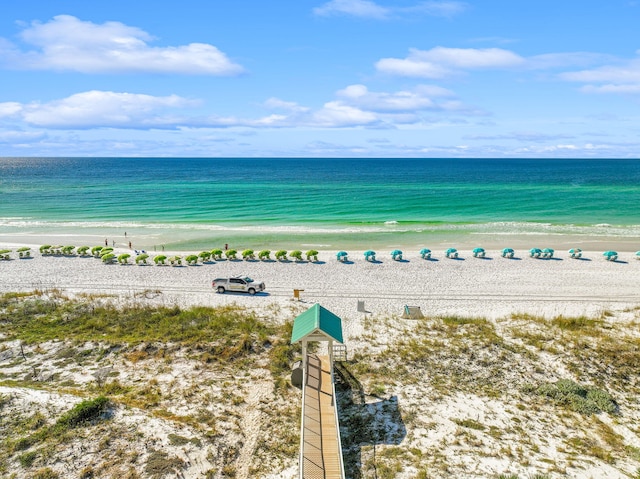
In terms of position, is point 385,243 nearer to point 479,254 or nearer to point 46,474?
point 479,254

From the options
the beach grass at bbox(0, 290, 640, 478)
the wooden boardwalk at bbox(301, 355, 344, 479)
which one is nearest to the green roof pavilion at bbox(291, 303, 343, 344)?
the wooden boardwalk at bbox(301, 355, 344, 479)

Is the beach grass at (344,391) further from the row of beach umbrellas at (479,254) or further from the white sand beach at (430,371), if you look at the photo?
the row of beach umbrellas at (479,254)

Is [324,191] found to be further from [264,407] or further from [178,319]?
[264,407]

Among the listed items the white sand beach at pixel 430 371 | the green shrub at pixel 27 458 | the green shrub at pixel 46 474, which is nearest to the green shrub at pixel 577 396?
the white sand beach at pixel 430 371

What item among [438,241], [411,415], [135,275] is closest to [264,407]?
[411,415]

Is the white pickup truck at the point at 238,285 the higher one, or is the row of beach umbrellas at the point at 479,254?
the row of beach umbrellas at the point at 479,254

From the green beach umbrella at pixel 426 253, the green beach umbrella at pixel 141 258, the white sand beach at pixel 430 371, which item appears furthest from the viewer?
the green beach umbrella at pixel 426 253
